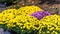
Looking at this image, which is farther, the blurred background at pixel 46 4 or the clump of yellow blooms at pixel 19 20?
the blurred background at pixel 46 4

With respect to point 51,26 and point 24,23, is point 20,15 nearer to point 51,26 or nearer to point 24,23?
point 24,23

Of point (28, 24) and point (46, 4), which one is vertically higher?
point (28, 24)

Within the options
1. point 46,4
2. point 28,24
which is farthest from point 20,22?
point 46,4

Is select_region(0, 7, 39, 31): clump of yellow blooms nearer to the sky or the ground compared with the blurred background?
nearer to the sky

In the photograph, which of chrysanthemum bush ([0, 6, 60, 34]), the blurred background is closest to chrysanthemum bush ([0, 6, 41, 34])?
chrysanthemum bush ([0, 6, 60, 34])

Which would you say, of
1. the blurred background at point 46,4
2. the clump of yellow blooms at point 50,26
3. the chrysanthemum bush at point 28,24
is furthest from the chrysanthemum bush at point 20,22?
the blurred background at point 46,4

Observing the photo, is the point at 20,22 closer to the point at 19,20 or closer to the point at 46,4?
the point at 19,20

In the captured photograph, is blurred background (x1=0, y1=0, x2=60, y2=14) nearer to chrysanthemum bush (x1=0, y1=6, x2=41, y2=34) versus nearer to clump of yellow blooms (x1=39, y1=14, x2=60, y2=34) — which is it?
chrysanthemum bush (x1=0, y1=6, x2=41, y2=34)

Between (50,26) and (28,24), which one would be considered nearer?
(50,26)

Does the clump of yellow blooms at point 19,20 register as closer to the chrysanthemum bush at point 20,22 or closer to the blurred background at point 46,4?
the chrysanthemum bush at point 20,22
